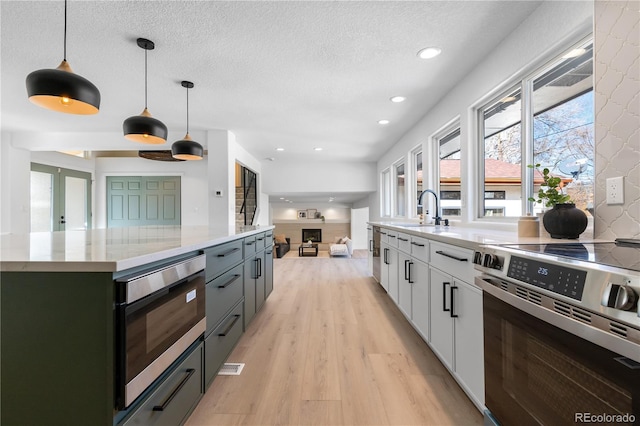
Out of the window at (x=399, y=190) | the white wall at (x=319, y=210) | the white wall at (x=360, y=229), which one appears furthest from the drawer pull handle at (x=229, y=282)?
the white wall at (x=319, y=210)

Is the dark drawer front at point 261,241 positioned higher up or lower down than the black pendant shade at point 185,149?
lower down

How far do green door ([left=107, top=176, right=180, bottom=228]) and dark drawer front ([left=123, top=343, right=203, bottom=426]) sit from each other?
625 centimetres

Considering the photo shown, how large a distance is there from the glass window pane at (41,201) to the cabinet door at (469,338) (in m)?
7.39

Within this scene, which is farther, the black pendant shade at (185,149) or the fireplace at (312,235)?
the fireplace at (312,235)

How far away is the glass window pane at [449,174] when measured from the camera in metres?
3.48

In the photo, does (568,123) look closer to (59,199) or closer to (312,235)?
(59,199)

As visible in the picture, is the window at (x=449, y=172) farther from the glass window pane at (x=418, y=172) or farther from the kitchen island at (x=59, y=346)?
the kitchen island at (x=59, y=346)

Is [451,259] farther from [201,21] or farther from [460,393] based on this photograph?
[201,21]

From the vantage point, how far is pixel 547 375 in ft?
2.81

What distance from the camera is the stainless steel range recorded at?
2.01ft

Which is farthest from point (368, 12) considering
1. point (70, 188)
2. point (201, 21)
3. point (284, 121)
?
point (70, 188)

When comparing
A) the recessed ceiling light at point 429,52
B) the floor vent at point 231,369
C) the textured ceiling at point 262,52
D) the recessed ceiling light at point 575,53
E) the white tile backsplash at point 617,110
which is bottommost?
the floor vent at point 231,369

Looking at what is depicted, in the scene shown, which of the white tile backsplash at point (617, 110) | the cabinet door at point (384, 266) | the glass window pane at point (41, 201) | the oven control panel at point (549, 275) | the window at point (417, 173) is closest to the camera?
the oven control panel at point (549, 275)

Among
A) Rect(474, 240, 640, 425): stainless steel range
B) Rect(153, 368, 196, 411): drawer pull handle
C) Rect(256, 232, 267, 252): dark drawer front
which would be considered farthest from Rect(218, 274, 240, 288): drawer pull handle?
Rect(474, 240, 640, 425): stainless steel range
